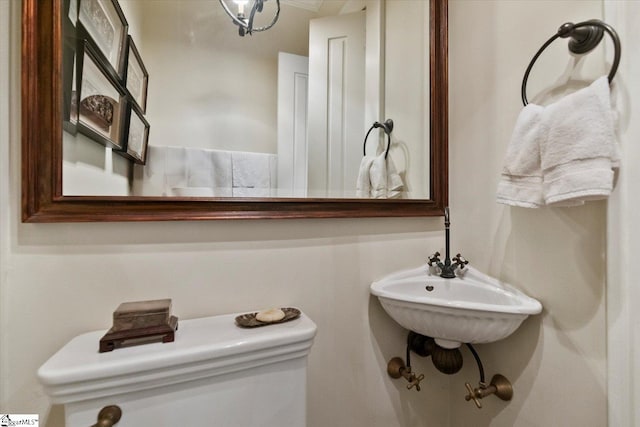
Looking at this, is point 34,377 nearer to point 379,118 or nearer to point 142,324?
point 142,324

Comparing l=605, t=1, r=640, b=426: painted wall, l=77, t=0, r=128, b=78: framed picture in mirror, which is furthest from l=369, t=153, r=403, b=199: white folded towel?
l=77, t=0, r=128, b=78: framed picture in mirror

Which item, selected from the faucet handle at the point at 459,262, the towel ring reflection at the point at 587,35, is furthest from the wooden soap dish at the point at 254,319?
the towel ring reflection at the point at 587,35

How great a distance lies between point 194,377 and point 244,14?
1.02 metres

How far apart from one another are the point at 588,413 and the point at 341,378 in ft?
2.10

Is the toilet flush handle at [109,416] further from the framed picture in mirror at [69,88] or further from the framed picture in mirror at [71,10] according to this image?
the framed picture in mirror at [71,10]

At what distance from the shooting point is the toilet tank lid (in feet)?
1.65

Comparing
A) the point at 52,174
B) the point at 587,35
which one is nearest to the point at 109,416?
the point at 52,174

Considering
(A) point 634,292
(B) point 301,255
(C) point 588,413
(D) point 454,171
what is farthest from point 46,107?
(C) point 588,413

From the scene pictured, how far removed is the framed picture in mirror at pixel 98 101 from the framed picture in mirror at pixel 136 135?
0.05ft

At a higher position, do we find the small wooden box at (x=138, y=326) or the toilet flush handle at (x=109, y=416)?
the small wooden box at (x=138, y=326)

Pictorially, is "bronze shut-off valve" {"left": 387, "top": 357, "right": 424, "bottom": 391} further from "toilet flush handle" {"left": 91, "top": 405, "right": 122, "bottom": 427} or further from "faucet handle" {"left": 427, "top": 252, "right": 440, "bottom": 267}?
"toilet flush handle" {"left": 91, "top": 405, "right": 122, "bottom": 427}

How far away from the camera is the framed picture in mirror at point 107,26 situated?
2.18 ft

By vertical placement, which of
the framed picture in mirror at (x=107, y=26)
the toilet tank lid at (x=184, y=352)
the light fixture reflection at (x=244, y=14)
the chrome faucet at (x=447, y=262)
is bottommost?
the toilet tank lid at (x=184, y=352)

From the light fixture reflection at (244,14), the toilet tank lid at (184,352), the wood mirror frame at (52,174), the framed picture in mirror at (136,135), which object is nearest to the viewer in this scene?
the toilet tank lid at (184,352)
